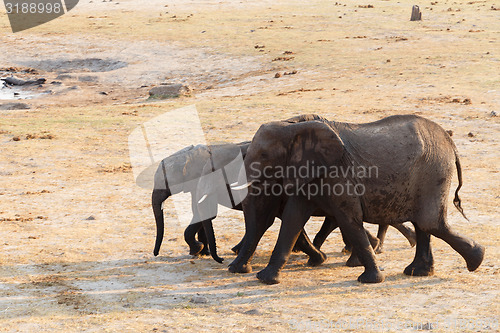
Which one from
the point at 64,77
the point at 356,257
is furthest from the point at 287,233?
the point at 64,77

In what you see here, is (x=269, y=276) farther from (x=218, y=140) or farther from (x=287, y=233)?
(x=218, y=140)

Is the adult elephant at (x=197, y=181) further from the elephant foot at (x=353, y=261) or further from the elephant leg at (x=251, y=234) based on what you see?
the elephant leg at (x=251, y=234)

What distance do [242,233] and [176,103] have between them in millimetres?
10266

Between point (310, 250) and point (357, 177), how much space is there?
1.27 metres

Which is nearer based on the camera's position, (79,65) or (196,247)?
(196,247)

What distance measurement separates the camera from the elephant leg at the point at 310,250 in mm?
8617

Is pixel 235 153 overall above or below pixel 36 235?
above

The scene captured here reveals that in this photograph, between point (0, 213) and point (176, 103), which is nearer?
point (0, 213)

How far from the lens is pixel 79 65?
92.2ft

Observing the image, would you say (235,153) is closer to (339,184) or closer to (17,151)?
(339,184)

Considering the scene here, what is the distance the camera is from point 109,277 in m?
8.26

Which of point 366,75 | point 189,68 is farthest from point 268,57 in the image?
point 366,75

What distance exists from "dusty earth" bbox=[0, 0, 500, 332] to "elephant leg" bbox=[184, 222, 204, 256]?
14 cm

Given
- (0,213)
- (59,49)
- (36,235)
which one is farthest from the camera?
(59,49)
